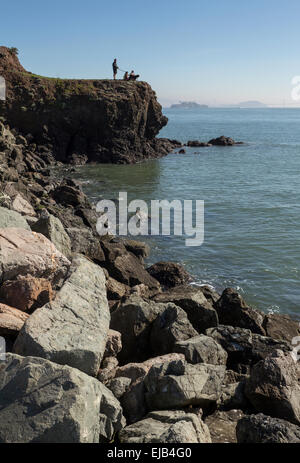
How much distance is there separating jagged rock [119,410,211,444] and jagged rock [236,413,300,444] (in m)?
0.71

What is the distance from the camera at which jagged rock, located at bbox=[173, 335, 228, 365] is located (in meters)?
8.84

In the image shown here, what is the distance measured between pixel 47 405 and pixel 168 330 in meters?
4.37

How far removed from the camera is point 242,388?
8805mm

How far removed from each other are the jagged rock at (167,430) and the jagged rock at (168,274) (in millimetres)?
10810

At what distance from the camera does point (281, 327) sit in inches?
537

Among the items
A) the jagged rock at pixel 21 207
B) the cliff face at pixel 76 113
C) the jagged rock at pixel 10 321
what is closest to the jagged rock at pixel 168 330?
the jagged rock at pixel 10 321

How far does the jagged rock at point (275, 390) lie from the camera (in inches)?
318

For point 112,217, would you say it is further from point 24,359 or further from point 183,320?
point 24,359
